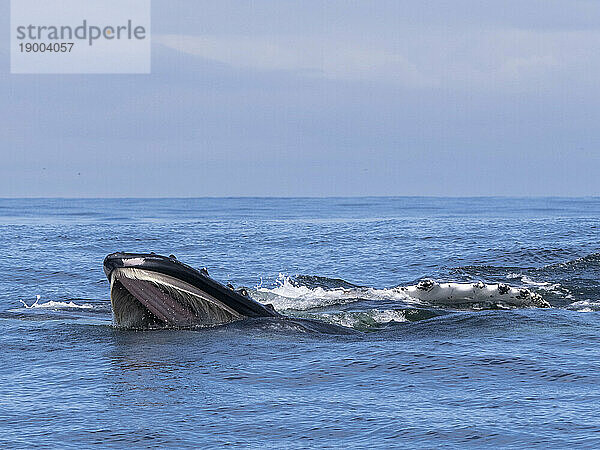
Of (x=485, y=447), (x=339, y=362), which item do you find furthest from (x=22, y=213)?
(x=485, y=447)

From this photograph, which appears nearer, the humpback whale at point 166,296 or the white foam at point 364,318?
the humpback whale at point 166,296

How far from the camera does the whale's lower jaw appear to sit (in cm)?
1096

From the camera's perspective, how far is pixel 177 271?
1101 cm

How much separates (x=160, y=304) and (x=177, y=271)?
1.80 ft

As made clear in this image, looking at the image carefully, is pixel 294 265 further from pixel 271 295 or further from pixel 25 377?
pixel 25 377

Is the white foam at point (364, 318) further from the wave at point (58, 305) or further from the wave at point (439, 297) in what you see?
the wave at point (58, 305)

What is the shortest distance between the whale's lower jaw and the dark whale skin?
0.18 ft

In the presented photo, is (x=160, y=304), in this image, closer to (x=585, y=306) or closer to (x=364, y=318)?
(x=364, y=318)

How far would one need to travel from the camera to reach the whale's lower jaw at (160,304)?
10961mm

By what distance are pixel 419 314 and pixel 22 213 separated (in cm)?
3302

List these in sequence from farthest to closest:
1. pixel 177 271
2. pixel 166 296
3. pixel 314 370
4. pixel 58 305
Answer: pixel 58 305 → pixel 166 296 → pixel 177 271 → pixel 314 370

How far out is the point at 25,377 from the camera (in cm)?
949

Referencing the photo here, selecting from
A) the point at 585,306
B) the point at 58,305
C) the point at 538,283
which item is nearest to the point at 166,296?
the point at 58,305

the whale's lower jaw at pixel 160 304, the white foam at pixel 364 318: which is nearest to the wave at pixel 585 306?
the white foam at pixel 364 318
